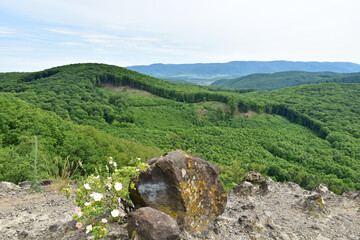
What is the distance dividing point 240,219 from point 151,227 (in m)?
4.25

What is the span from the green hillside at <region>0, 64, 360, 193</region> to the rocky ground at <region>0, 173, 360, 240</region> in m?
14.2

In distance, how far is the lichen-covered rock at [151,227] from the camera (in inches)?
169

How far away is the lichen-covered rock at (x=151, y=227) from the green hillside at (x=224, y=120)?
1890 centimetres

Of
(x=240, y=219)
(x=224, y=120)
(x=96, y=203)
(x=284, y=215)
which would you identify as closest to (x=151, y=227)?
(x=96, y=203)

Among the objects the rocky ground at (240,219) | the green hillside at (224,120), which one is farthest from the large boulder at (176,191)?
the green hillside at (224,120)

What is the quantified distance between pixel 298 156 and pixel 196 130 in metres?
39.4

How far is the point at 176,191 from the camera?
5.62 m

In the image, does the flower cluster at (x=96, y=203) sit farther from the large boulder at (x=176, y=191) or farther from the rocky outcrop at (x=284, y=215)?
the rocky outcrop at (x=284, y=215)

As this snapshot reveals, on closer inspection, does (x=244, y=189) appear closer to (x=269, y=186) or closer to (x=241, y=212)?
(x=269, y=186)

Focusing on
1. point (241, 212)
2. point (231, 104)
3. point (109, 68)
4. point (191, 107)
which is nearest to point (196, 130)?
point (191, 107)

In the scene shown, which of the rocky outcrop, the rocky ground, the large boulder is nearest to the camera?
the rocky ground

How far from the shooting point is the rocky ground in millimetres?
5277

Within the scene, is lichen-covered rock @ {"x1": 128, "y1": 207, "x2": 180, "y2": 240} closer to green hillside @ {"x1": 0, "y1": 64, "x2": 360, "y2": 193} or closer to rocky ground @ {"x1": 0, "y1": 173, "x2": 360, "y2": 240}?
rocky ground @ {"x1": 0, "y1": 173, "x2": 360, "y2": 240}

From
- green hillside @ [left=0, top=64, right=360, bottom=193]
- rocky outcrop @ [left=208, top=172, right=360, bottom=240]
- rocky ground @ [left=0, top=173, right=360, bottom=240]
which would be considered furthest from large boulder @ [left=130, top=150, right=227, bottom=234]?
green hillside @ [left=0, top=64, right=360, bottom=193]
